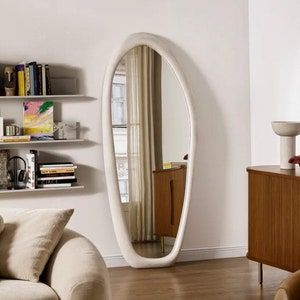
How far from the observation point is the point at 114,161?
19.9 feet

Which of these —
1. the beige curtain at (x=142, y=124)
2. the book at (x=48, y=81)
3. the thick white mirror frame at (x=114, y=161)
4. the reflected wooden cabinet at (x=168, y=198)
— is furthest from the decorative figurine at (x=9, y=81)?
the reflected wooden cabinet at (x=168, y=198)

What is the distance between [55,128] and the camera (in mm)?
5941

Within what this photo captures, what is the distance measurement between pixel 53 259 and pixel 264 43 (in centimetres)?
319

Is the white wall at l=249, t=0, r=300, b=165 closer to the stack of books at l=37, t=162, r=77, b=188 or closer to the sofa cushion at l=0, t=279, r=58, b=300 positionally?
the stack of books at l=37, t=162, r=77, b=188

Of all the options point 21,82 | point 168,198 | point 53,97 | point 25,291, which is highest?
point 21,82

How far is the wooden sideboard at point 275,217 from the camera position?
16.7 ft

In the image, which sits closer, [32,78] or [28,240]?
[28,240]

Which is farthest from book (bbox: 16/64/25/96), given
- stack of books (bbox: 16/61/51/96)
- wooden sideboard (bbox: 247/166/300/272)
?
wooden sideboard (bbox: 247/166/300/272)

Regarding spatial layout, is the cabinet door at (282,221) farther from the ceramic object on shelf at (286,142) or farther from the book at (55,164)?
the book at (55,164)

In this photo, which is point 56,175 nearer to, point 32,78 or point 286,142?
point 32,78

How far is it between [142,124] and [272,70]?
1.17m

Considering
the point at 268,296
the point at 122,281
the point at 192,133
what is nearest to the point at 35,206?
the point at 122,281

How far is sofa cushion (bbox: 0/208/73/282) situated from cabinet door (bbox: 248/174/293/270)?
1694 mm

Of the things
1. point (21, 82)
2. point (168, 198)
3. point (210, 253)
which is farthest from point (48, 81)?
point (210, 253)
